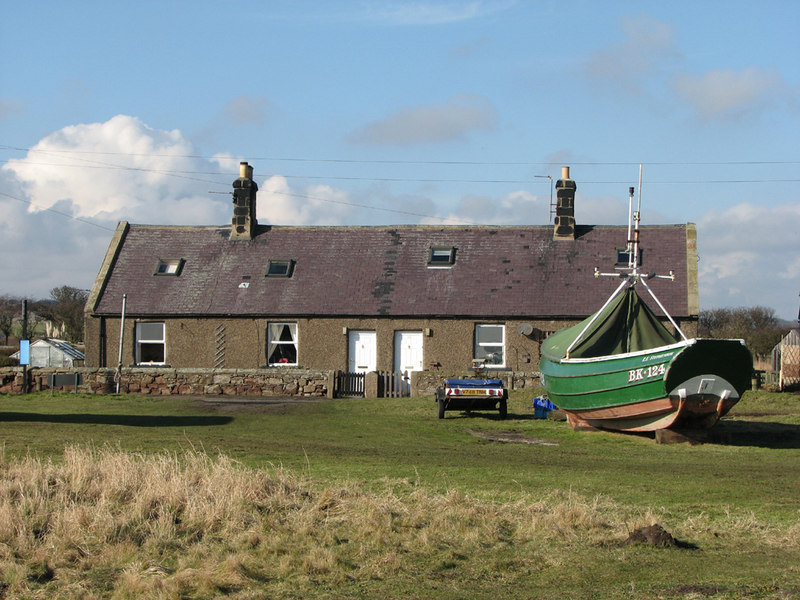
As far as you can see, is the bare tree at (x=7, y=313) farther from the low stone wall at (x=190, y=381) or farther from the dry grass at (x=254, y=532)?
the dry grass at (x=254, y=532)

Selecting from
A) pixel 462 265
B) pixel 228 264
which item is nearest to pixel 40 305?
pixel 228 264

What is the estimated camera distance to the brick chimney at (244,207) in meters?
37.4

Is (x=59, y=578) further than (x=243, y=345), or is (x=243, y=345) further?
(x=243, y=345)

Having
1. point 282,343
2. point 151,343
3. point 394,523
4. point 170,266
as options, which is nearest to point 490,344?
point 282,343

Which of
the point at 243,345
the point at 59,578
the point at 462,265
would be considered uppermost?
the point at 462,265

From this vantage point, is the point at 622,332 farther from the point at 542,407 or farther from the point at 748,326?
the point at 748,326

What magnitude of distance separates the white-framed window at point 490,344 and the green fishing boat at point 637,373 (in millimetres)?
9825

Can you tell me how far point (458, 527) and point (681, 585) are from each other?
269cm

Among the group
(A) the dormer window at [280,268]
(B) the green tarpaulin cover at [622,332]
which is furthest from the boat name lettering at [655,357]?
(A) the dormer window at [280,268]

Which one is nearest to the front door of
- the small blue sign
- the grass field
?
the grass field

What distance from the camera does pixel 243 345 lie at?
3394 centimetres

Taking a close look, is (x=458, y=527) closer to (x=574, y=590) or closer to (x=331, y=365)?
(x=574, y=590)

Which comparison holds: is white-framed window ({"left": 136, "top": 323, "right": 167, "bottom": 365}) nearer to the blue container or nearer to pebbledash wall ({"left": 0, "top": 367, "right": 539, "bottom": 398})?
pebbledash wall ({"left": 0, "top": 367, "right": 539, "bottom": 398})

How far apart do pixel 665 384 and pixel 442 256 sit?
18.8 metres
